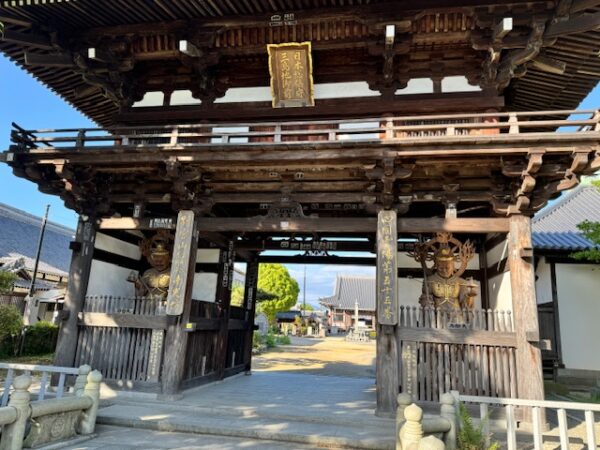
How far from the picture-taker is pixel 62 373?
7375mm

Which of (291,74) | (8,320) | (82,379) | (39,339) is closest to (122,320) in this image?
(82,379)

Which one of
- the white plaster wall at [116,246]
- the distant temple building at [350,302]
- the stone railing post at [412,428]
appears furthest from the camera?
the distant temple building at [350,302]

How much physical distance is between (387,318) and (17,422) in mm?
5940

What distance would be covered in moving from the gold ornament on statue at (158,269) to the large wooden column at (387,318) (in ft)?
16.9

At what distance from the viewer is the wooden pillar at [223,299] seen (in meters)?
11.0

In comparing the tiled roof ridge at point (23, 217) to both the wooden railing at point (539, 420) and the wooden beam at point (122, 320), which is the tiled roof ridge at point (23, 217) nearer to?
the wooden beam at point (122, 320)

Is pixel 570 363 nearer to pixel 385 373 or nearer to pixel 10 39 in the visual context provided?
pixel 385 373

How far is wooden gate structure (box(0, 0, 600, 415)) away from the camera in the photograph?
7.48 meters

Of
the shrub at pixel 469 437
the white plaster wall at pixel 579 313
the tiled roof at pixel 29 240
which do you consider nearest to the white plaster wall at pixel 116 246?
the shrub at pixel 469 437

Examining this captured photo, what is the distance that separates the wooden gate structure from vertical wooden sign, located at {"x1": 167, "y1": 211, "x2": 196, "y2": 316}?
0.04 meters

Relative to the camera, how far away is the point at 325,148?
762cm

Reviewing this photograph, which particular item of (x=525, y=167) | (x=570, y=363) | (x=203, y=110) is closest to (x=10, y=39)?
(x=203, y=110)

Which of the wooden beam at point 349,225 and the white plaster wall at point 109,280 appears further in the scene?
the white plaster wall at point 109,280

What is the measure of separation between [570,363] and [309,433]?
29.6 ft
